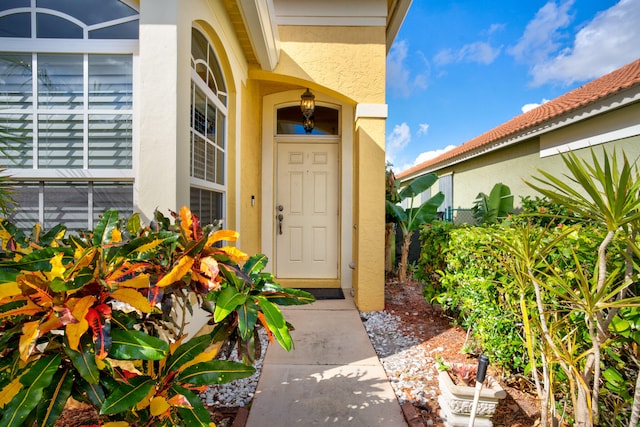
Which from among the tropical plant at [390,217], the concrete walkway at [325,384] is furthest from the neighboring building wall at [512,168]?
the concrete walkway at [325,384]

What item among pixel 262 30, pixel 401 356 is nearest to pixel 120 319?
pixel 401 356

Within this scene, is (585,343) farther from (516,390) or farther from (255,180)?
(255,180)

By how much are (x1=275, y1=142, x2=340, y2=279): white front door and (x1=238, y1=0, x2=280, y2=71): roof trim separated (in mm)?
1754

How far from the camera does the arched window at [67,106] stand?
2.49 m

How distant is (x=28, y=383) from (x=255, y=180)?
14.6 feet

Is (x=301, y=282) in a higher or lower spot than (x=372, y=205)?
lower

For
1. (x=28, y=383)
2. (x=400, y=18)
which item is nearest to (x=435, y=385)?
(x=28, y=383)

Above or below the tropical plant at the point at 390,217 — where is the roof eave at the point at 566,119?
above

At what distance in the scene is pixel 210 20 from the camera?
298 cm

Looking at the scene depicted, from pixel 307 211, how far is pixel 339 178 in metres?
0.85

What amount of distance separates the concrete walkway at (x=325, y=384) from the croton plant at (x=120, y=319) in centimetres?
130

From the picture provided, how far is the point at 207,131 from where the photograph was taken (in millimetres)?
3316

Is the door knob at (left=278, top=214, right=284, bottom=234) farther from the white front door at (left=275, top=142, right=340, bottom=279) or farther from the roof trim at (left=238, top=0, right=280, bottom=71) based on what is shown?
the roof trim at (left=238, top=0, right=280, bottom=71)

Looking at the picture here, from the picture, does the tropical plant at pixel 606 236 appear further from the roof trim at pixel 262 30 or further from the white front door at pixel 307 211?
the white front door at pixel 307 211
